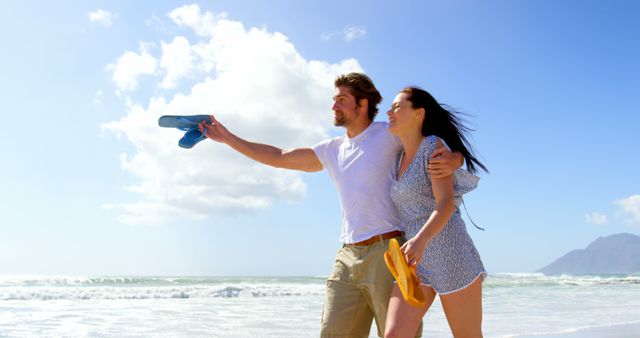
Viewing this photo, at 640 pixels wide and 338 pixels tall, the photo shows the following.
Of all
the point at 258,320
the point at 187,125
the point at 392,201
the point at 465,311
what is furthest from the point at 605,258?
the point at 465,311

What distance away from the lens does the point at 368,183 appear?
311 centimetres

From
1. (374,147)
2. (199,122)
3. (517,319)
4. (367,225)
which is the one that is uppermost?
(199,122)

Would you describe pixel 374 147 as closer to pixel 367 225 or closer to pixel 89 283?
pixel 367 225

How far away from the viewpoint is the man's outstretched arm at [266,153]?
11.7 ft

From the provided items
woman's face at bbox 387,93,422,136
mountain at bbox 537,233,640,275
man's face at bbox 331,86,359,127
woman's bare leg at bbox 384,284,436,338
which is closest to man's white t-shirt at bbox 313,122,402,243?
man's face at bbox 331,86,359,127

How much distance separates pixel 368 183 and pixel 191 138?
1.14 metres

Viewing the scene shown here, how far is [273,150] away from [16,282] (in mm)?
20776

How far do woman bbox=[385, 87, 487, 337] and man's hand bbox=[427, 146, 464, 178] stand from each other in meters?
0.03

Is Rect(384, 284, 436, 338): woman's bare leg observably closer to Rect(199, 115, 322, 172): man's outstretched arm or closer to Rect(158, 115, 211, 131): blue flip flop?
Rect(199, 115, 322, 172): man's outstretched arm

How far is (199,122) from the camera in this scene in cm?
357

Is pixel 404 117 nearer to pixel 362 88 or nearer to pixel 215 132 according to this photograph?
pixel 362 88

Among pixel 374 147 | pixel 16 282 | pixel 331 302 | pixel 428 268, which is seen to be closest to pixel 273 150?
pixel 374 147

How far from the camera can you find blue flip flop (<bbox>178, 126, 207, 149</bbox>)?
351 centimetres

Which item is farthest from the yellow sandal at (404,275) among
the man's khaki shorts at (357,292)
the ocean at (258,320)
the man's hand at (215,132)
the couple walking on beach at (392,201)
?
the ocean at (258,320)
